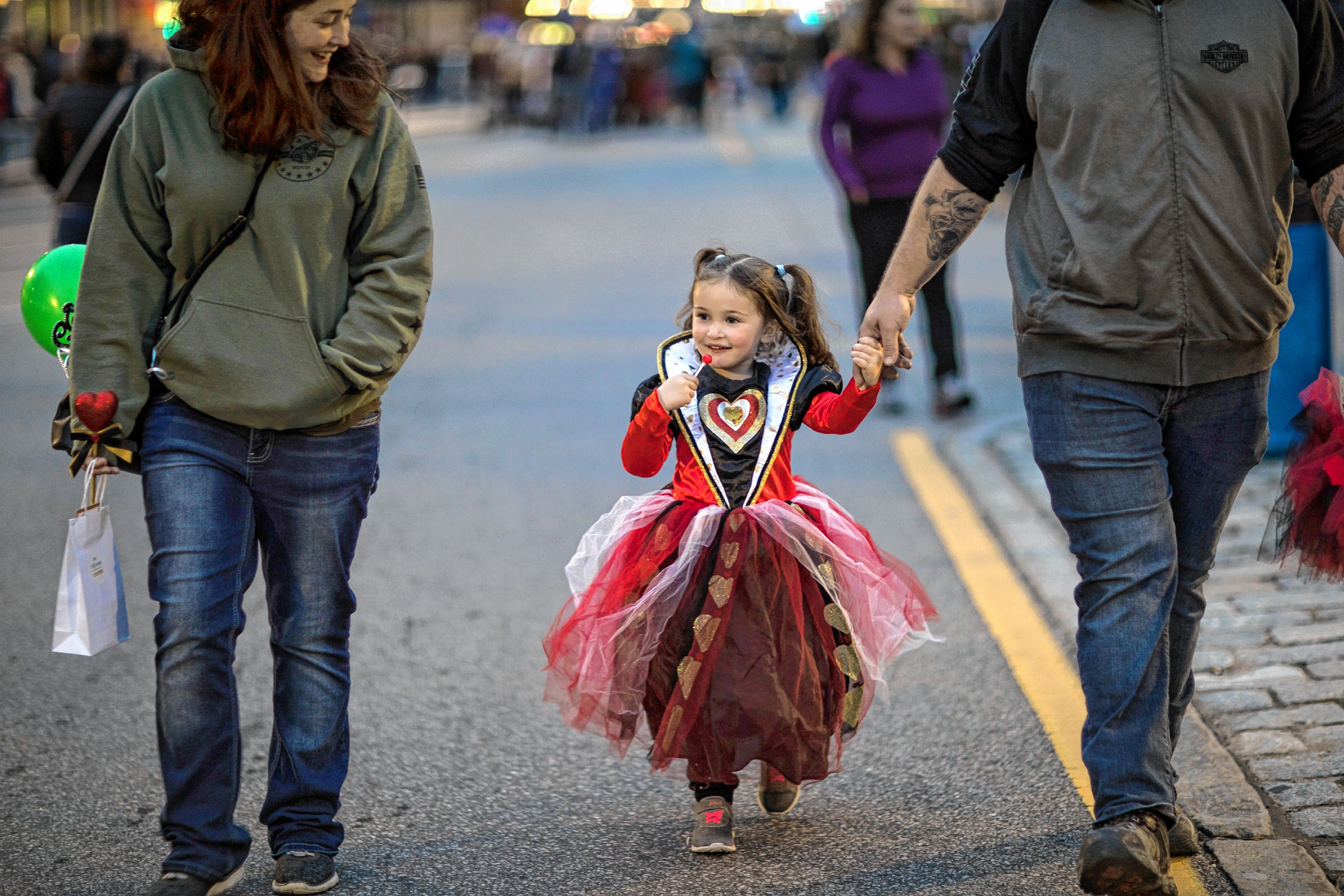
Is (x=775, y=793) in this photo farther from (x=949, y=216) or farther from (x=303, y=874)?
(x=949, y=216)

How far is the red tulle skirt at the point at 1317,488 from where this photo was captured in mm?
2967

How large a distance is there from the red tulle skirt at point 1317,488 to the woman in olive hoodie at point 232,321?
73.1 inches

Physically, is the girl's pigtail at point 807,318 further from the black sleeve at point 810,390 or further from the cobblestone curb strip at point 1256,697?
the cobblestone curb strip at point 1256,697

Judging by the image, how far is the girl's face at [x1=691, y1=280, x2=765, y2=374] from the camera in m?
3.37

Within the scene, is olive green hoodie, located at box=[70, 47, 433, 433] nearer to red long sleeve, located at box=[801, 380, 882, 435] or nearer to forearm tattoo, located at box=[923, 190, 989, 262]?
red long sleeve, located at box=[801, 380, 882, 435]

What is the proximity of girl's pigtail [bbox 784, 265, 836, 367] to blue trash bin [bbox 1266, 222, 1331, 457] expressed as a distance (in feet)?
11.1

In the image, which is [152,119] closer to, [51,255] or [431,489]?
[51,255]

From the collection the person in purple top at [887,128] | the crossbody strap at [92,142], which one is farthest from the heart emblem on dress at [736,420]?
the crossbody strap at [92,142]

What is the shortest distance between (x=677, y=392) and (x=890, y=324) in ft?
1.54

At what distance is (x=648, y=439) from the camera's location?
3.36 m

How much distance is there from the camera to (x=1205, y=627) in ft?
15.9

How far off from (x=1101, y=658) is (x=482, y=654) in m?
2.39

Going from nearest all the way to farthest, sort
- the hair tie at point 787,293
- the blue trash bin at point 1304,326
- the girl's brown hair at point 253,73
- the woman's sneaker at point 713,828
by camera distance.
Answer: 1. the girl's brown hair at point 253,73
2. the woman's sneaker at point 713,828
3. the hair tie at point 787,293
4. the blue trash bin at point 1304,326

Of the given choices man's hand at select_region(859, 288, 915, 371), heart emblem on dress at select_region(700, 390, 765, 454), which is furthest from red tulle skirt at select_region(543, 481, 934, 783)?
man's hand at select_region(859, 288, 915, 371)
